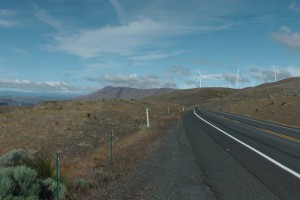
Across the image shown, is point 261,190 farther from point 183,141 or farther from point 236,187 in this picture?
point 183,141

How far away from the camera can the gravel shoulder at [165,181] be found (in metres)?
9.52

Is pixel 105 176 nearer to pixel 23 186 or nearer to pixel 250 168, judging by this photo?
pixel 23 186

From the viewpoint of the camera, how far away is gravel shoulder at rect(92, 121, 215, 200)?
952cm

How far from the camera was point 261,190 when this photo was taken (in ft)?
32.0

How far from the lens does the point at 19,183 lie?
8.53m

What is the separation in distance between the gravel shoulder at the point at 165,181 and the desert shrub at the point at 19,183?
149 centimetres

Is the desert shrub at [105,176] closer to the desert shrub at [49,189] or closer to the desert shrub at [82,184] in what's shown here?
the desert shrub at [82,184]

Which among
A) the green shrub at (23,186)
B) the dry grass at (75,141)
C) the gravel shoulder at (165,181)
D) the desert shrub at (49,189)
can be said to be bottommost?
the dry grass at (75,141)

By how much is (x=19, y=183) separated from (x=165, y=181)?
3.97 metres

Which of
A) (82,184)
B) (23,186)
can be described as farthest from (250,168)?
(23,186)

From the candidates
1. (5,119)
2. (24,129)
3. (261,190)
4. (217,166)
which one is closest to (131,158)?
(217,166)

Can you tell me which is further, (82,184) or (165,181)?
(165,181)

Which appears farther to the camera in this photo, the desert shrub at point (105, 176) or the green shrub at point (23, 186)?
the desert shrub at point (105, 176)

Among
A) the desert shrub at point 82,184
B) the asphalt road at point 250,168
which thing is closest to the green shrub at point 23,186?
the desert shrub at point 82,184
